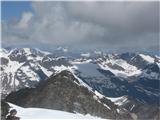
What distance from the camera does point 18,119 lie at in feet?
363

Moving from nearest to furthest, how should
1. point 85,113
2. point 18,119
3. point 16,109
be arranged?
point 18,119 < point 16,109 < point 85,113

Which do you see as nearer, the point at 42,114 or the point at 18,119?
the point at 18,119

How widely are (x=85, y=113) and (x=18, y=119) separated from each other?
3468 inches

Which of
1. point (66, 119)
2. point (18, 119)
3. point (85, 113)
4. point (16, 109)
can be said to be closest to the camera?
point (18, 119)

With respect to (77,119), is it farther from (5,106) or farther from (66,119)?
(5,106)

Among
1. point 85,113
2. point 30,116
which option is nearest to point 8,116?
point 30,116

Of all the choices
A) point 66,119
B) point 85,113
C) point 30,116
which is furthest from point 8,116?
point 85,113

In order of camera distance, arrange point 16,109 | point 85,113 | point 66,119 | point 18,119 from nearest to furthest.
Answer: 1. point 18,119
2. point 66,119
3. point 16,109
4. point 85,113

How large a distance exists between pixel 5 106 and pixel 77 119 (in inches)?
831

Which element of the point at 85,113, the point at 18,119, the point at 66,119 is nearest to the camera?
the point at 18,119

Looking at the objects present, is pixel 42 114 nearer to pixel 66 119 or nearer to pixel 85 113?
pixel 66 119

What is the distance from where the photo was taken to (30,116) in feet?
383

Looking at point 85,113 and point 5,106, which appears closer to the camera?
point 5,106

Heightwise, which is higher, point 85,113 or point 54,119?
point 54,119
